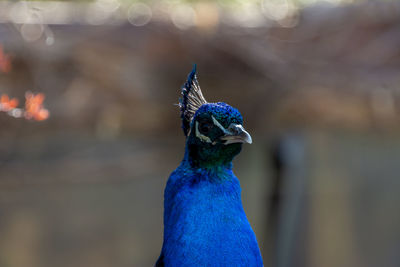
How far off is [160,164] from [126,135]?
1.04 feet

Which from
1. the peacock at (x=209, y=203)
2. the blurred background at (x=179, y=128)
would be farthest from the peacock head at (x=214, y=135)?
the blurred background at (x=179, y=128)

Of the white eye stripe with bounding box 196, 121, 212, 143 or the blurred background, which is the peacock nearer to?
the white eye stripe with bounding box 196, 121, 212, 143

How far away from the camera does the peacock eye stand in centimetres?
138

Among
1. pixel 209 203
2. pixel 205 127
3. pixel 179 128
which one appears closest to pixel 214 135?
pixel 205 127

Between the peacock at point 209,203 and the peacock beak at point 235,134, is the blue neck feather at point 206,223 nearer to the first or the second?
the peacock at point 209,203

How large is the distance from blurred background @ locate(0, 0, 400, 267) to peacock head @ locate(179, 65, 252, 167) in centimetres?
194

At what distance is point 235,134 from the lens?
1.34 meters

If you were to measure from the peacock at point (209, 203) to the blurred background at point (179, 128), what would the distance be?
77.2 inches

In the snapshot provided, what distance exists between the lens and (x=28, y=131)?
345cm

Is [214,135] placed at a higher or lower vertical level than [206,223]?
higher

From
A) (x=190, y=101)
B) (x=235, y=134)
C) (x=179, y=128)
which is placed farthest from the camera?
(x=179, y=128)

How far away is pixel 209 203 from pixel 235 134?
20 cm

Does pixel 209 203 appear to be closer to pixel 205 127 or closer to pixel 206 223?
pixel 206 223

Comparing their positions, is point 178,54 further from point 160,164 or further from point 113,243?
point 113,243
